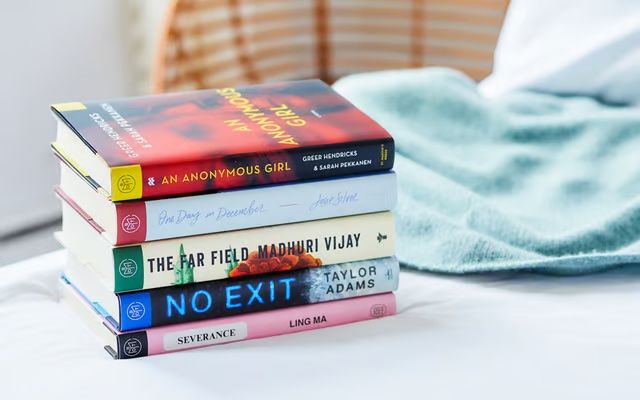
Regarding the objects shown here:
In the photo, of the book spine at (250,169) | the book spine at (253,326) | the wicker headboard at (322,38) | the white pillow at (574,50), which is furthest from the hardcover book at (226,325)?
the wicker headboard at (322,38)

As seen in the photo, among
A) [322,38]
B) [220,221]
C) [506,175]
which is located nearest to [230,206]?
[220,221]

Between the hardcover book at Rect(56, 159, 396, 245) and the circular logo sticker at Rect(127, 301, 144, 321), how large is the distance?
0.06 m

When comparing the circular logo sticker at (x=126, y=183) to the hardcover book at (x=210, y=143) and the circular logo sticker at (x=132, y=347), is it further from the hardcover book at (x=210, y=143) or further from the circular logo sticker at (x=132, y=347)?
the circular logo sticker at (x=132, y=347)

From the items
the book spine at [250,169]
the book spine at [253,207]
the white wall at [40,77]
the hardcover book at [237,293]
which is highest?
the book spine at [250,169]

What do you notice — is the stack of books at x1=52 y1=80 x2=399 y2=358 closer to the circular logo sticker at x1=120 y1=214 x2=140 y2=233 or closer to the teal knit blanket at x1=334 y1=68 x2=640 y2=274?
the circular logo sticker at x1=120 y1=214 x2=140 y2=233

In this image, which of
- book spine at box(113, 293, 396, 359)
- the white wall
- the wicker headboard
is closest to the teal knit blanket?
book spine at box(113, 293, 396, 359)

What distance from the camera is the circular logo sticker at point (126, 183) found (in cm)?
92

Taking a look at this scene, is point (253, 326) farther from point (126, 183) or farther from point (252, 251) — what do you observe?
point (126, 183)

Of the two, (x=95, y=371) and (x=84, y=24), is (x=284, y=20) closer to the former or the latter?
(x=84, y=24)

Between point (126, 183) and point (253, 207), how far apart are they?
122 millimetres

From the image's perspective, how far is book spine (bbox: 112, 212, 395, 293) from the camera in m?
0.95

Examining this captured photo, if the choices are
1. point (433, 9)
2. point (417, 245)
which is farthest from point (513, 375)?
point (433, 9)

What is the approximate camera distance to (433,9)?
2420 millimetres

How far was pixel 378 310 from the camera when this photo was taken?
1.06m
